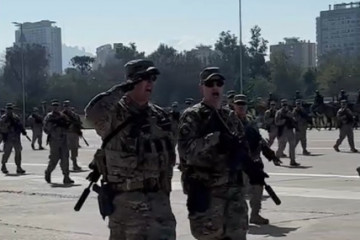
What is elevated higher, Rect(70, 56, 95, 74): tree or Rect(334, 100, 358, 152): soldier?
Rect(70, 56, 95, 74): tree

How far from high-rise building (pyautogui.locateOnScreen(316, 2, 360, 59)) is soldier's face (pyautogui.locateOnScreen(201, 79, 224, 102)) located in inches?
6493

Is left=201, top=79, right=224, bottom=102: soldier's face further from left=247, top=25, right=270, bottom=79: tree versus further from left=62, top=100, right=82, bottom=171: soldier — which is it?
left=247, top=25, right=270, bottom=79: tree

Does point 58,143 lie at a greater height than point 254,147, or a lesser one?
lesser

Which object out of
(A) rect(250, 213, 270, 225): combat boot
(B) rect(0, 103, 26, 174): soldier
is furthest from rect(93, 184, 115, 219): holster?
(B) rect(0, 103, 26, 174): soldier

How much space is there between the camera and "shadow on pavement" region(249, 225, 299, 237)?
10.1 meters

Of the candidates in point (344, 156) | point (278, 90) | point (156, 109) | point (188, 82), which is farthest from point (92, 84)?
point (156, 109)

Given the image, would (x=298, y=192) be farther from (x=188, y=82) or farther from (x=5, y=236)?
(x=188, y=82)

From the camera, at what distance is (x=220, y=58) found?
299 feet

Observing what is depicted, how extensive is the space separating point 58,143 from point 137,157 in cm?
1237

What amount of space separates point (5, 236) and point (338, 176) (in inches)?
356

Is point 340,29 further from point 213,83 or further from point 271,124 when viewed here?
point 213,83

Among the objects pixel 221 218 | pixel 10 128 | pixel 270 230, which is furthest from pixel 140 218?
pixel 10 128

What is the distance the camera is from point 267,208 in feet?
41.0

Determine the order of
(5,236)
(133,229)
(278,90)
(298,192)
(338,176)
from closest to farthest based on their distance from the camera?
(133,229), (5,236), (298,192), (338,176), (278,90)
